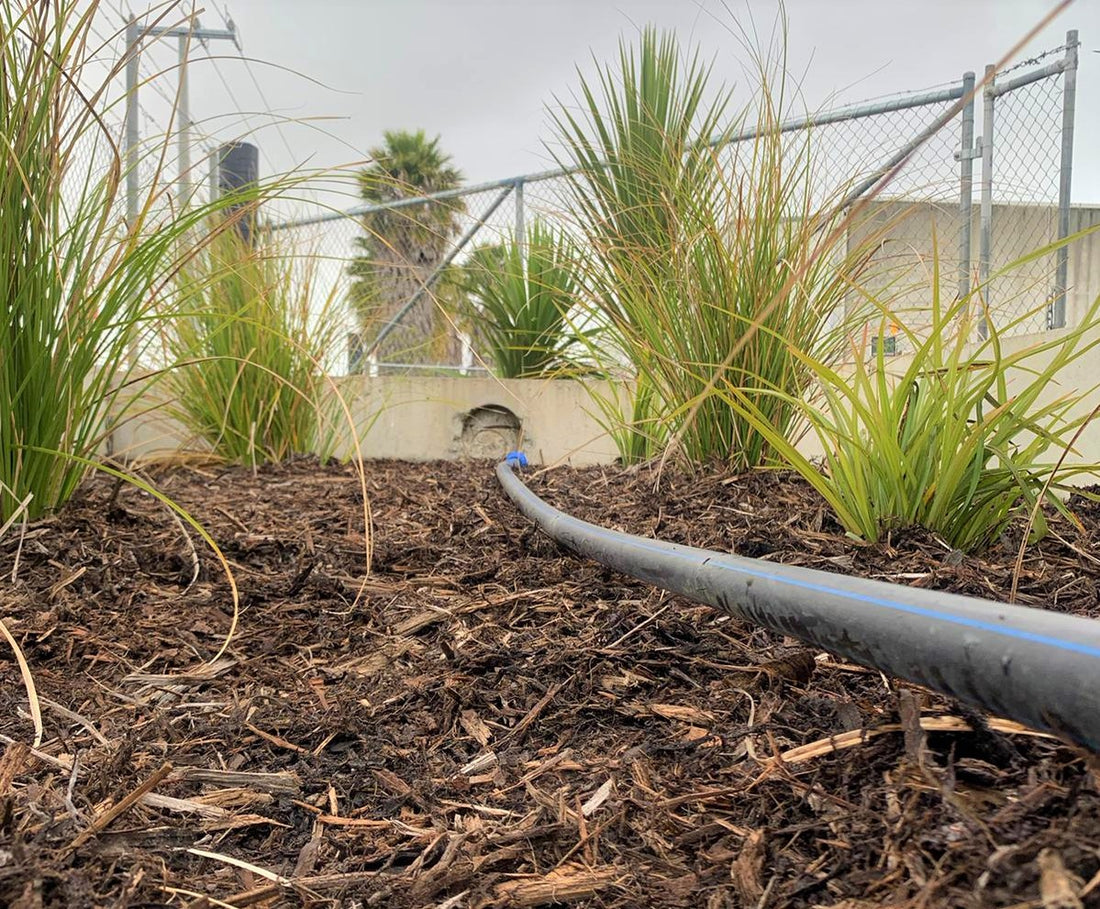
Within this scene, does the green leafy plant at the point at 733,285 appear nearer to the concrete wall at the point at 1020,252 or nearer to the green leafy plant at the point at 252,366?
the concrete wall at the point at 1020,252

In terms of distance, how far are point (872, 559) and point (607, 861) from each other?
2.61 feet

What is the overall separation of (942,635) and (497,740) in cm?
57

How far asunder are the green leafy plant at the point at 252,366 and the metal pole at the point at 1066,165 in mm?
2978

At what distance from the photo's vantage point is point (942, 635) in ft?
2.08

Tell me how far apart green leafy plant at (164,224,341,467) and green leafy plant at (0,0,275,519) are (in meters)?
1.52

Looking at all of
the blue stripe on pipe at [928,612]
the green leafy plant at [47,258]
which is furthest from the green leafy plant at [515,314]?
the blue stripe on pipe at [928,612]

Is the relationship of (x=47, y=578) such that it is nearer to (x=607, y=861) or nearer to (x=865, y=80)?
(x=607, y=861)

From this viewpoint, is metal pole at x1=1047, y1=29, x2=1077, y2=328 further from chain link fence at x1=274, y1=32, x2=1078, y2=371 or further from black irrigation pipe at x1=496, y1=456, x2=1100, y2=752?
black irrigation pipe at x1=496, y1=456, x2=1100, y2=752

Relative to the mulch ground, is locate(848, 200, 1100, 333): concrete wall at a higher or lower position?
higher

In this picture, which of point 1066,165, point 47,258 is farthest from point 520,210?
point 47,258

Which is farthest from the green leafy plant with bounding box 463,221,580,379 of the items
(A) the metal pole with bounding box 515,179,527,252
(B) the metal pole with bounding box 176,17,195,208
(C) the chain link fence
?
(B) the metal pole with bounding box 176,17,195,208

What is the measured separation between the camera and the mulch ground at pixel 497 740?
2.12ft

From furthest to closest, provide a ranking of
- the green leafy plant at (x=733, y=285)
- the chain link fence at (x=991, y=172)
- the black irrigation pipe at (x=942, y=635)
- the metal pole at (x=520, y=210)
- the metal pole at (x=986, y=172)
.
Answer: the metal pole at (x=520, y=210)
the metal pole at (x=986, y=172)
the chain link fence at (x=991, y=172)
the green leafy plant at (x=733, y=285)
the black irrigation pipe at (x=942, y=635)

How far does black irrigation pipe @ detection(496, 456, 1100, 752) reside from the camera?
1.76ft
